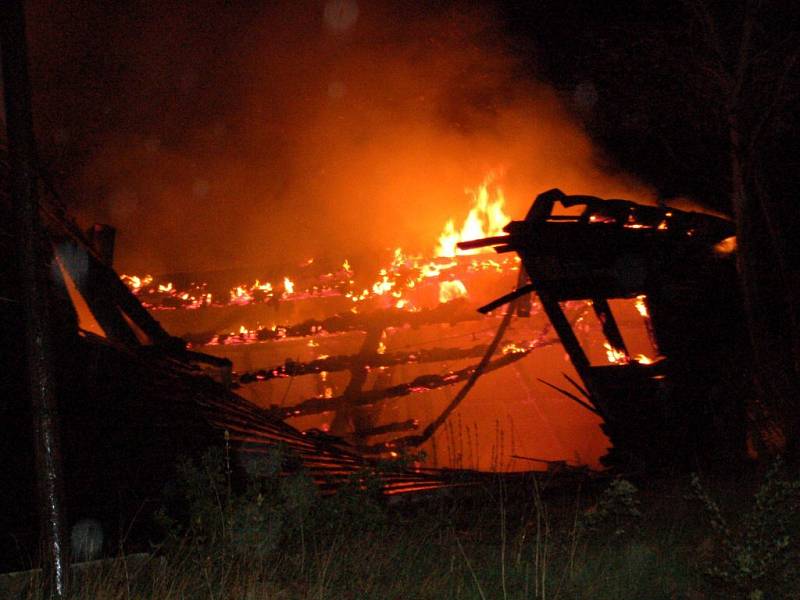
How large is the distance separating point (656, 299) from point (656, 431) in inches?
65.7

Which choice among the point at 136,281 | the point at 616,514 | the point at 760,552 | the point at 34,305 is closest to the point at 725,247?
the point at 616,514

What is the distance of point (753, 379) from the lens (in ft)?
30.3

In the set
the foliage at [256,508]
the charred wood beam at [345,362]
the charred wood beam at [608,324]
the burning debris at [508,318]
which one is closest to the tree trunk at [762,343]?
the burning debris at [508,318]

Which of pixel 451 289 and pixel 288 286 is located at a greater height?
pixel 288 286

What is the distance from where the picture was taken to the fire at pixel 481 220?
16359 mm

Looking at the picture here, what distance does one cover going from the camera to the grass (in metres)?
4.83

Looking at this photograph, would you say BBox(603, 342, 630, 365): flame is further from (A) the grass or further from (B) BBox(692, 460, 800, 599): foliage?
(B) BBox(692, 460, 800, 599): foliage

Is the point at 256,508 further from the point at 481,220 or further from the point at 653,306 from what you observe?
the point at 481,220

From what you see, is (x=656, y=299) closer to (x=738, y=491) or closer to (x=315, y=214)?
(x=738, y=491)

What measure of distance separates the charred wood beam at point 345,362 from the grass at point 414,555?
5542 millimetres

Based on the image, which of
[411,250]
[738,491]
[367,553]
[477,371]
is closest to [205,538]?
[367,553]

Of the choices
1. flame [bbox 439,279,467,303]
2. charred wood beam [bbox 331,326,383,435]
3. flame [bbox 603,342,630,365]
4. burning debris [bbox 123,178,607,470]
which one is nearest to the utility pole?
flame [bbox 603,342,630,365]

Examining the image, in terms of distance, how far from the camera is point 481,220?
1722cm

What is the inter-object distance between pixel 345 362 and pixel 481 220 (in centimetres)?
588
